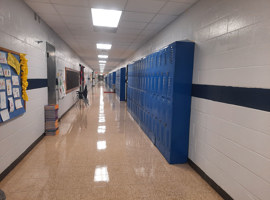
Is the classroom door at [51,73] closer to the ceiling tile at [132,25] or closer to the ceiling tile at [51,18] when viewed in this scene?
the ceiling tile at [51,18]

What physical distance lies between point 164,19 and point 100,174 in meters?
3.17

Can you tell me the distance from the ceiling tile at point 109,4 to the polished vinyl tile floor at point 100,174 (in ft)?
8.47

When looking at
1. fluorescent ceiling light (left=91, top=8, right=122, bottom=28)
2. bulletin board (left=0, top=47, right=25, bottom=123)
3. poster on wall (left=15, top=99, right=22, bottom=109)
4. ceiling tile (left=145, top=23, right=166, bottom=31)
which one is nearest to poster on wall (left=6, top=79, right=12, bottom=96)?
bulletin board (left=0, top=47, right=25, bottom=123)

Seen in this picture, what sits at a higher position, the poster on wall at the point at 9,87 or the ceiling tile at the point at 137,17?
the ceiling tile at the point at 137,17

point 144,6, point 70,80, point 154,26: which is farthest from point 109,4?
point 70,80

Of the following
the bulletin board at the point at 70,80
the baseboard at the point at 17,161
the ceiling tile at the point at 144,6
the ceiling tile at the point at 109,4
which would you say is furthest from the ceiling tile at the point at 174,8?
the bulletin board at the point at 70,80

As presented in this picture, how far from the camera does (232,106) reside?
6.23ft

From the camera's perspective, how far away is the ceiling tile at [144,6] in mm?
2842

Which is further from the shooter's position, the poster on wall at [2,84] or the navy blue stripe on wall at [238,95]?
the poster on wall at [2,84]

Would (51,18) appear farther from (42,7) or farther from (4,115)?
(4,115)

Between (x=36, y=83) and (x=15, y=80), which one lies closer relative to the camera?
(x=15, y=80)

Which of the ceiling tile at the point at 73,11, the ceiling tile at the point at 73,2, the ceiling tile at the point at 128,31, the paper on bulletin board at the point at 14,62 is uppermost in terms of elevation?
the ceiling tile at the point at 128,31

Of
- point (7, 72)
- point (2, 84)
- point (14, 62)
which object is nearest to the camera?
point (2, 84)

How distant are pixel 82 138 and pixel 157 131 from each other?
1664 mm
